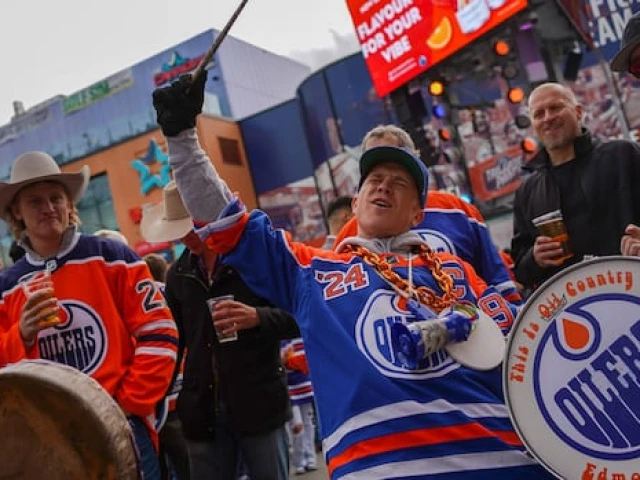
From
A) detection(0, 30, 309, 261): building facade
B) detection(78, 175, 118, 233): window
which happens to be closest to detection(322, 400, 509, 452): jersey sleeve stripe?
detection(0, 30, 309, 261): building facade

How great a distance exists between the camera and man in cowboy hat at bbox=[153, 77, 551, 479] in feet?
5.90

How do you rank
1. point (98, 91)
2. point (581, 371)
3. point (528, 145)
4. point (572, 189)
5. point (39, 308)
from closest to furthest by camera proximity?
1. point (581, 371)
2. point (39, 308)
3. point (572, 189)
4. point (528, 145)
5. point (98, 91)

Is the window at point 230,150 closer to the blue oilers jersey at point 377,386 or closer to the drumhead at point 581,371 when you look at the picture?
the blue oilers jersey at point 377,386

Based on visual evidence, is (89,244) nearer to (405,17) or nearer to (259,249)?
(259,249)

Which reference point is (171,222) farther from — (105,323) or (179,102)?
(179,102)

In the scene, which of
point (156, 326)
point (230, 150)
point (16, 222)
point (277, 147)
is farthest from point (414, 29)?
point (156, 326)

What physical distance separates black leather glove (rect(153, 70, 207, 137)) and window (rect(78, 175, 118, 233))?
22.6m

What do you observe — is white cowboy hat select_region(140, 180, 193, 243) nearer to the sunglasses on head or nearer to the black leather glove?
the black leather glove

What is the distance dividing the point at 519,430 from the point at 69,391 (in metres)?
1.06

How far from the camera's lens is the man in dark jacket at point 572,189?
311 cm

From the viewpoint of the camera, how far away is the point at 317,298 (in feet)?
6.62

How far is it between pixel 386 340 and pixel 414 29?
13.6 m

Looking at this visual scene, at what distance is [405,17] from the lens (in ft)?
48.1

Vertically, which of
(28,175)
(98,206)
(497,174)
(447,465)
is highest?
(98,206)
